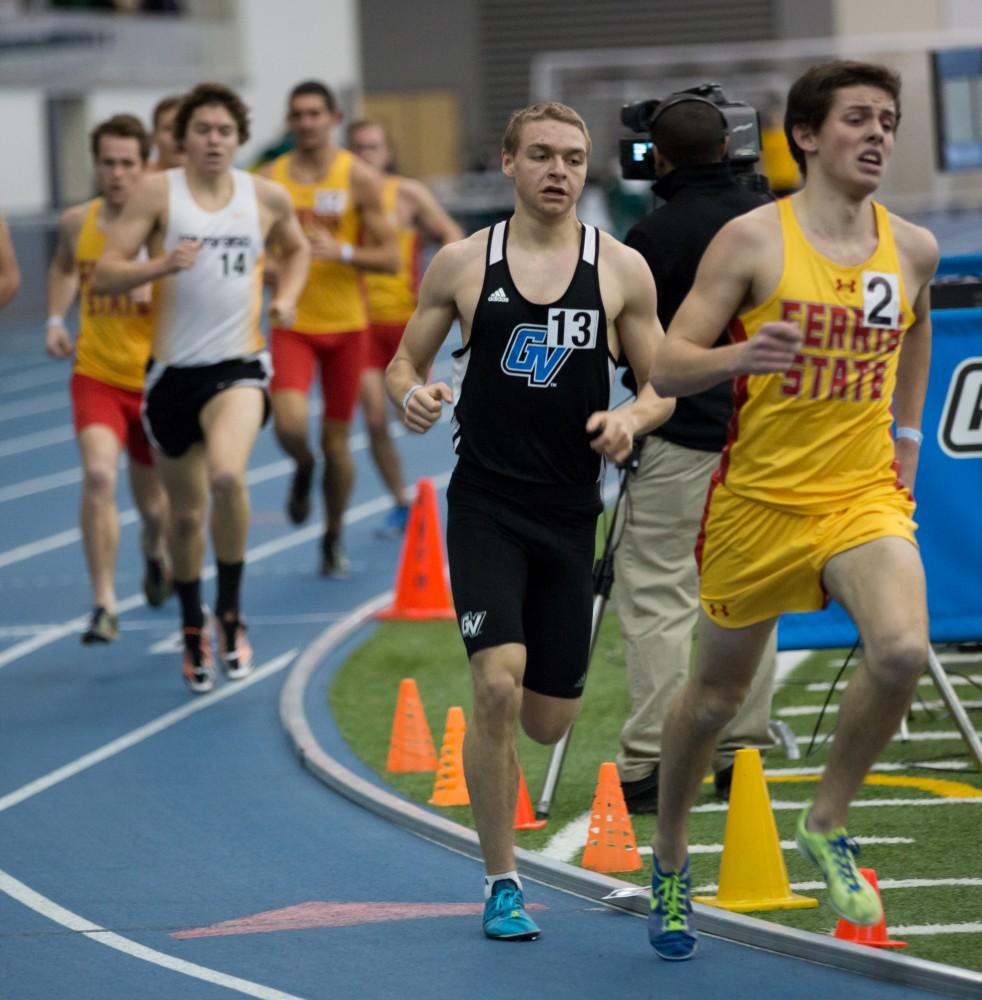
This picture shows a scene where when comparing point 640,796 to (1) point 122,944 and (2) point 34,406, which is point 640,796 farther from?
(2) point 34,406

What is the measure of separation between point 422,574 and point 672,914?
6305 millimetres

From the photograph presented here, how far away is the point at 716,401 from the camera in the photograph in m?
7.16

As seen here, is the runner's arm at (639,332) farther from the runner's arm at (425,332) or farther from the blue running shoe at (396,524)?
the blue running shoe at (396,524)

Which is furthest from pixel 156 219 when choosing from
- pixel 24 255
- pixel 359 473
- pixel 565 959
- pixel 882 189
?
pixel 882 189

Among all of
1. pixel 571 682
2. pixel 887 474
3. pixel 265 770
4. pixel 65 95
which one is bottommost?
pixel 265 770

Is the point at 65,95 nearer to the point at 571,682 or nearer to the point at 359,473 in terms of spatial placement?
the point at 359,473

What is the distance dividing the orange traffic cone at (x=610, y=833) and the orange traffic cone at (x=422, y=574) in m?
5.06

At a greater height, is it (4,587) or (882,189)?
(882,189)

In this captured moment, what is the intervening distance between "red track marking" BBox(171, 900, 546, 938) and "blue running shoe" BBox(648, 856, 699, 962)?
759 millimetres

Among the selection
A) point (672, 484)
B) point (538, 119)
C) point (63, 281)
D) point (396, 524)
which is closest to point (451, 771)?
point (672, 484)

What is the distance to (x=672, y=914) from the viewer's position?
5.52 meters

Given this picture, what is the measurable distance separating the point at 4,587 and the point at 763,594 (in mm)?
8652

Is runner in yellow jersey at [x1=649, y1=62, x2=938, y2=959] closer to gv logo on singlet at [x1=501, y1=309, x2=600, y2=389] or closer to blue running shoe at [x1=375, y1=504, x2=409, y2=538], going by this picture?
gv logo on singlet at [x1=501, y1=309, x2=600, y2=389]

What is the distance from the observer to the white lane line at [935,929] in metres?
5.66
